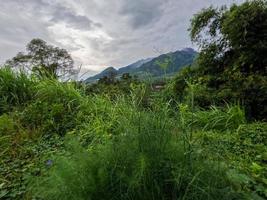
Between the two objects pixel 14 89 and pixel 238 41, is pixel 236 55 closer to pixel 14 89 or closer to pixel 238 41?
pixel 238 41

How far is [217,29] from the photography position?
837 centimetres

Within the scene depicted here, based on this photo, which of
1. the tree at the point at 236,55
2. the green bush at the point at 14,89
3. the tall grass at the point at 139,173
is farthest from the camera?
the tree at the point at 236,55

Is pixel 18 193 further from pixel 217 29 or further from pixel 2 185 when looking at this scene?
pixel 217 29

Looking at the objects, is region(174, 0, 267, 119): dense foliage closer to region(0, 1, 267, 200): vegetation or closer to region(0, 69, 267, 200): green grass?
region(0, 1, 267, 200): vegetation

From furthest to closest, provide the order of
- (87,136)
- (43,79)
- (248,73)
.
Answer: (248,73)
(43,79)
(87,136)

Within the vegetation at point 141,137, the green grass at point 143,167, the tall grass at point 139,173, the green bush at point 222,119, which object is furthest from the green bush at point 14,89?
the tall grass at point 139,173

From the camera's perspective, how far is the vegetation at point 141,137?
1.83 metres

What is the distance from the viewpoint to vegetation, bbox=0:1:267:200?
1827 mm

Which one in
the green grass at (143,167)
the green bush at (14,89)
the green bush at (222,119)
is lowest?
the green bush at (222,119)

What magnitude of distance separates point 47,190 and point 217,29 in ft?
24.2

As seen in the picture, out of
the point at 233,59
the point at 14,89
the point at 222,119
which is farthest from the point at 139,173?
the point at 233,59

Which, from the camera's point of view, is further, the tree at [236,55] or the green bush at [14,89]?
the tree at [236,55]

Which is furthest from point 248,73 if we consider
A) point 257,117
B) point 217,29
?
point 217,29

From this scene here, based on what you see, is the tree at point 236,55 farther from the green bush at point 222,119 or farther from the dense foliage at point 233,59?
the green bush at point 222,119
